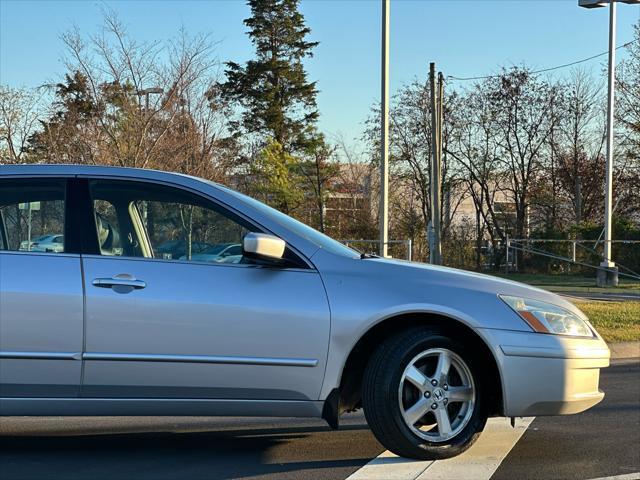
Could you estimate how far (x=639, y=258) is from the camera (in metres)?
28.5

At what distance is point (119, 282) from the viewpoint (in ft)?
14.2

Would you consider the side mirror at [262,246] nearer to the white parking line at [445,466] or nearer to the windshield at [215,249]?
the windshield at [215,249]

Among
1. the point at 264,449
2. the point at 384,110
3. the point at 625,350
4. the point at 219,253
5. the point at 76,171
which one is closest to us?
the point at 219,253

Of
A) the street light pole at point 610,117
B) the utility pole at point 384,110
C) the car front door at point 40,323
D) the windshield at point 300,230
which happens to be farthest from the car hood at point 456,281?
the street light pole at point 610,117

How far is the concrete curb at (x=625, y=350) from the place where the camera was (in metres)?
9.75

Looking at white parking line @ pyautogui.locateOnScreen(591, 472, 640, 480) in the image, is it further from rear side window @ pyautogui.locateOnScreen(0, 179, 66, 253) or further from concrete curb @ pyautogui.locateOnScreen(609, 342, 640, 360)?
concrete curb @ pyautogui.locateOnScreen(609, 342, 640, 360)

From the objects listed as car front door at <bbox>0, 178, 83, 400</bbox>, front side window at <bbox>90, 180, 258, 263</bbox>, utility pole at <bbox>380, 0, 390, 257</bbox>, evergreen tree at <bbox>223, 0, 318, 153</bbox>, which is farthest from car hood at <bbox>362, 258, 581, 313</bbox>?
evergreen tree at <bbox>223, 0, 318, 153</bbox>

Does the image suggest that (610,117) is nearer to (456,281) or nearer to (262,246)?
(456,281)

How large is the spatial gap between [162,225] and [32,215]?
746 millimetres

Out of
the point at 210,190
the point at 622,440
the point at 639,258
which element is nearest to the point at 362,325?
the point at 210,190

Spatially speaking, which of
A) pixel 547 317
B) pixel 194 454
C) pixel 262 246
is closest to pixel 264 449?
pixel 194 454

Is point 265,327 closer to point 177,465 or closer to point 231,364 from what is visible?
point 231,364

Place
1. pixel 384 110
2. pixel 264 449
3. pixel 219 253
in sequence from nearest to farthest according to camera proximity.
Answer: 1. pixel 219 253
2. pixel 264 449
3. pixel 384 110

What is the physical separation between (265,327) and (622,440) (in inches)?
107
